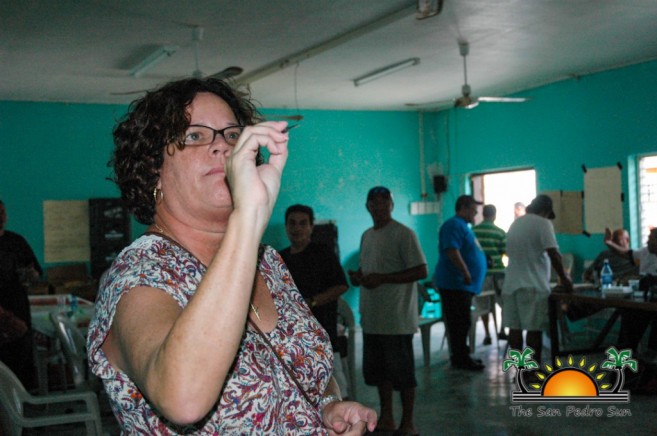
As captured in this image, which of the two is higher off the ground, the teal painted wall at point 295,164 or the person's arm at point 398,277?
the teal painted wall at point 295,164

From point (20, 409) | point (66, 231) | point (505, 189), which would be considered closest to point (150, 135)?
point (20, 409)

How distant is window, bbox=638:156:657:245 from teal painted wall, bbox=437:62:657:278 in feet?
0.59

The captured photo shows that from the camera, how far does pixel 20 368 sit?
166 inches

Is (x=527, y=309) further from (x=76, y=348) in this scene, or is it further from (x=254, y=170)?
(x=254, y=170)

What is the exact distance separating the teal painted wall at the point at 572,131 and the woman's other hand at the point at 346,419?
7.63 meters

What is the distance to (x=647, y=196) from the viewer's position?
8414 millimetres

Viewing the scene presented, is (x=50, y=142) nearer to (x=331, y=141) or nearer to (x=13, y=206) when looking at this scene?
(x=13, y=206)

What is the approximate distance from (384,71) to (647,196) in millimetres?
3442

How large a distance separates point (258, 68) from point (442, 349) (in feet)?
13.0

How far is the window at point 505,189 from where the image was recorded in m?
10.3

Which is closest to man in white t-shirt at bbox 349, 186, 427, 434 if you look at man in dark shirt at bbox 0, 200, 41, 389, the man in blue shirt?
the man in blue shirt

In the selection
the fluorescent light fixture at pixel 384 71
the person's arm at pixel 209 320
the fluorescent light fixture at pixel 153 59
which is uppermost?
the fluorescent light fixture at pixel 384 71

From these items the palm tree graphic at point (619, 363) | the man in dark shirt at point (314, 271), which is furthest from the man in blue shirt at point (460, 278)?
the man in dark shirt at point (314, 271)

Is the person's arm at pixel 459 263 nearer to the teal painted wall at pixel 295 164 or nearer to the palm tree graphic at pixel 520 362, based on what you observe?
the palm tree graphic at pixel 520 362
